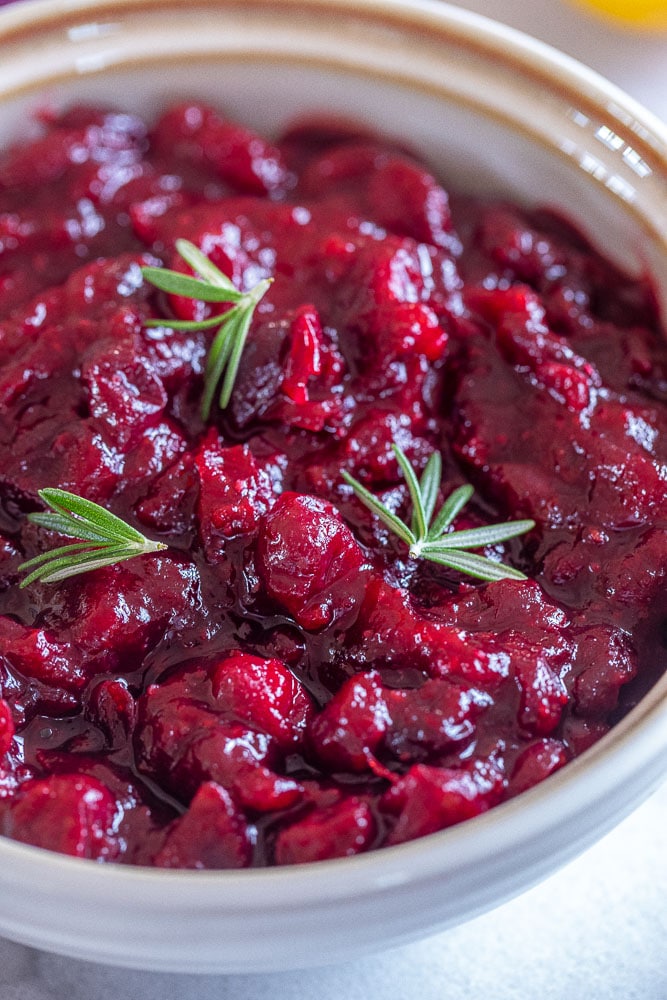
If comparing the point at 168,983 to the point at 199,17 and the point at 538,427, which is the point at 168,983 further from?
the point at 199,17

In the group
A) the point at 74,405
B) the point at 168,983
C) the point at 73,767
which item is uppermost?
the point at 74,405

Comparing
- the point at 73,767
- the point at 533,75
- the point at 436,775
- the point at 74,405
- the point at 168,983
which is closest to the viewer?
the point at 436,775

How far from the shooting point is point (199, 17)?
3.13 metres

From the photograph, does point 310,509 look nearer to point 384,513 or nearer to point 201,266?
point 384,513

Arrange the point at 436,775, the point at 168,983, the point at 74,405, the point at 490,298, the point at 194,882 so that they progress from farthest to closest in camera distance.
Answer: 1. the point at 490,298
2. the point at 74,405
3. the point at 168,983
4. the point at 436,775
5. the point at 194,882

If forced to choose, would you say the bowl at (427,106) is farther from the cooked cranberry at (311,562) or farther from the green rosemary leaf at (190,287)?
the green rosemary leaf at (190,287)

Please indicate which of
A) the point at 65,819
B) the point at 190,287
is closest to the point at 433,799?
the point at 65,819

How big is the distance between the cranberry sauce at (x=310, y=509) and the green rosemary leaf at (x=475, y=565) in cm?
3

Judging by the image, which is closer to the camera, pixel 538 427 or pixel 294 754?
pixel 294 754

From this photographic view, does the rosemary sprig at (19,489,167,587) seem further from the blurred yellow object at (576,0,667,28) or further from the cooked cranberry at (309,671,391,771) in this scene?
the blurred yellow object at (576,0,667,28)

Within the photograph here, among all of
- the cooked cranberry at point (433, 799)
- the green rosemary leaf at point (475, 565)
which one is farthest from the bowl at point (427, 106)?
the green rosemary leaf at point (475, 565)

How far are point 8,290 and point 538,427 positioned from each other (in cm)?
136

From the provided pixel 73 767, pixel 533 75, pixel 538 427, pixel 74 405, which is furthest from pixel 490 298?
pixel 73 767

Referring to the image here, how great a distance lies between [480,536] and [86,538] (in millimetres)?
820
